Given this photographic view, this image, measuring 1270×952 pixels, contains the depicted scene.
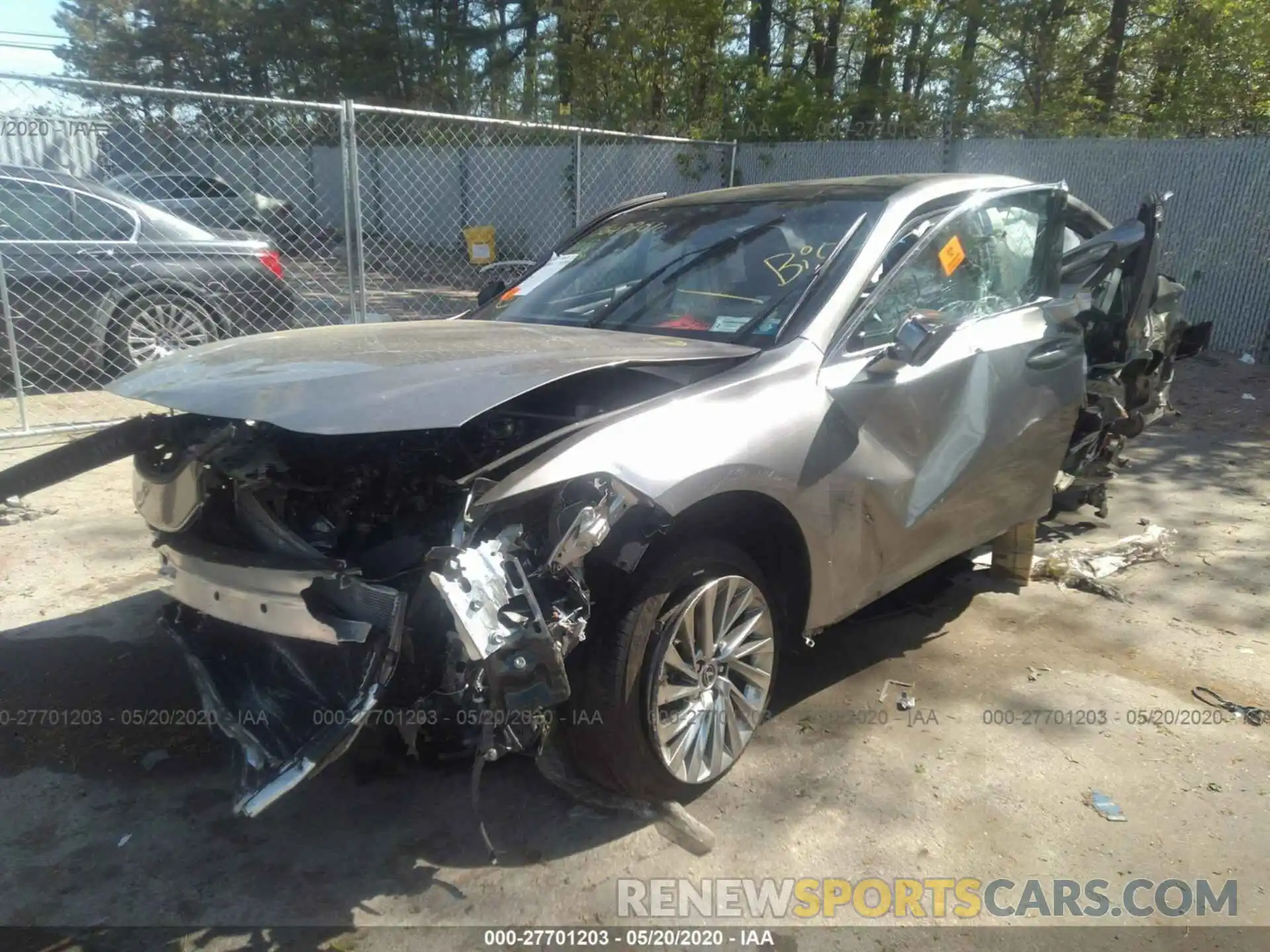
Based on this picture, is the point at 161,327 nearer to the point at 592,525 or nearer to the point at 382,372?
the point at 382,372

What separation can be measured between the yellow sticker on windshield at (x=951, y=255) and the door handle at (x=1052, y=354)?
0.50 m

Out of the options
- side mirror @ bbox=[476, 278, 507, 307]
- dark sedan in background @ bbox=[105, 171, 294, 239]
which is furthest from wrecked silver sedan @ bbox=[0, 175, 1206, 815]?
dark sedan in background @ bbox=[105, 171, 294, 239]

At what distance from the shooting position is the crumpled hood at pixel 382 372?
2.35 meters

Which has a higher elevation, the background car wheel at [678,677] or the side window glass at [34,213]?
the side window glass at [34,213]

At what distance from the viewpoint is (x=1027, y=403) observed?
3.81 metres

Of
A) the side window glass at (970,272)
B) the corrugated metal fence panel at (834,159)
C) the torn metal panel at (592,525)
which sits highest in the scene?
the corrugated metal fence panel at (834,159)

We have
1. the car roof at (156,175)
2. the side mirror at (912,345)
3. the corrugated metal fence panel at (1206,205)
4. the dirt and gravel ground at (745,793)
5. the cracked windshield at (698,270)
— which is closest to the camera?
the dirt and gravel ground at (745,793)

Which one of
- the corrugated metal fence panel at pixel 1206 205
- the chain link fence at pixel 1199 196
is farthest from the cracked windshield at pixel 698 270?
the corrugated metal fence panel at pixel 1206 205

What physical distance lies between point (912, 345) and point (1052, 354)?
136 centimetres

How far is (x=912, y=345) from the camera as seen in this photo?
2934mm

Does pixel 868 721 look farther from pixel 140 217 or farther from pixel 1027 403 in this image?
pixel 140 217

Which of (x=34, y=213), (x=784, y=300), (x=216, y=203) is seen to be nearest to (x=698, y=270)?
(x=784, y=300)

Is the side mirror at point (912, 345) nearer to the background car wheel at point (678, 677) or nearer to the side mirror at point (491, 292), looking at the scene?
the background car wheel at point (678, 677)

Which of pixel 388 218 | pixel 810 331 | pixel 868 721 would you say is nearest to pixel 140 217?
pixel 810 331
